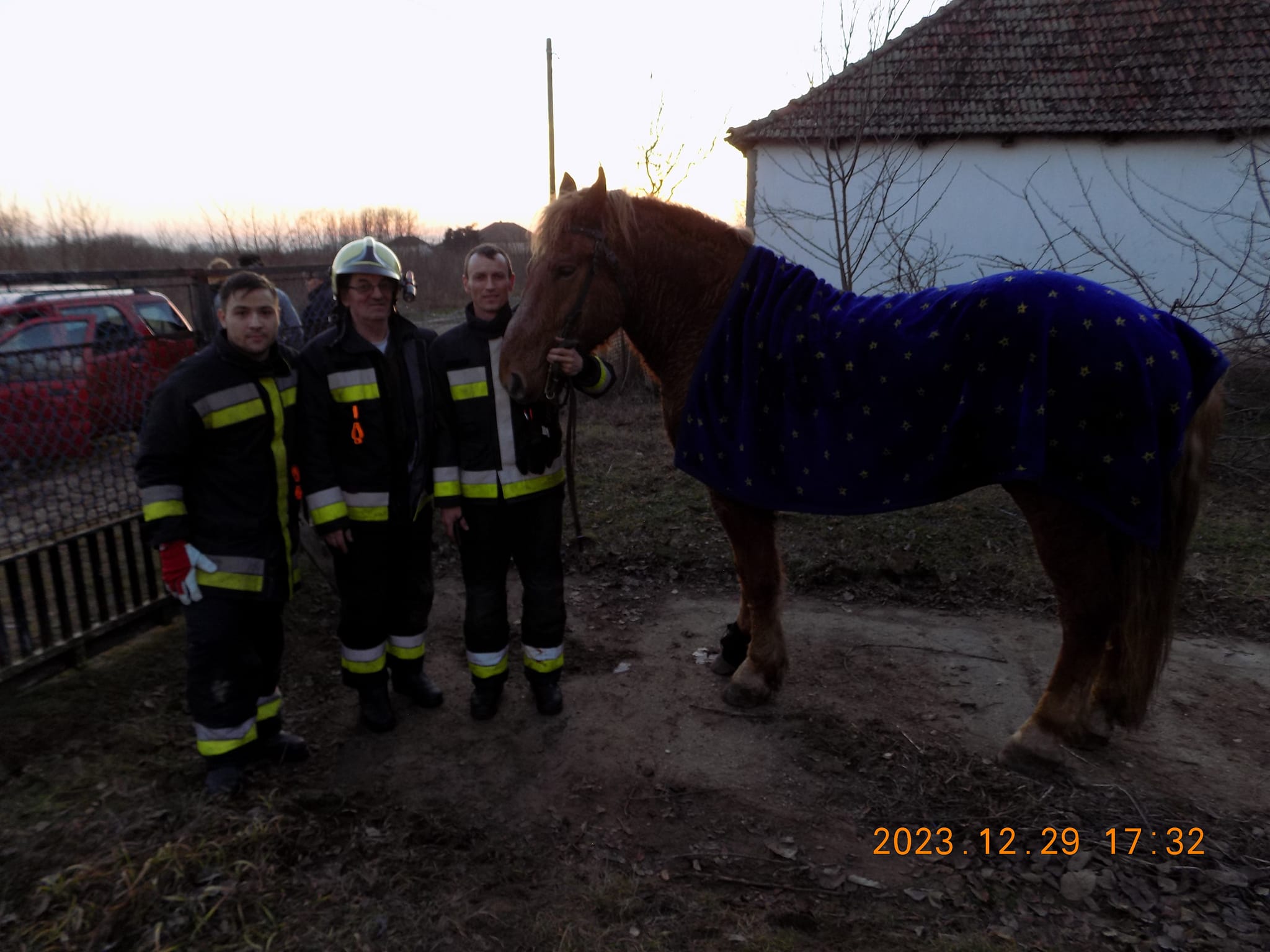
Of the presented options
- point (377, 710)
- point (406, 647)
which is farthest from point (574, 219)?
point (377, 710)

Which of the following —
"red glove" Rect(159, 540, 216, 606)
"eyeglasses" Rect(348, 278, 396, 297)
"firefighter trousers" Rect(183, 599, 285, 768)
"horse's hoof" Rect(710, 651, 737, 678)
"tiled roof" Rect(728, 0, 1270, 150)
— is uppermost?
"tiled roof" Rect(728, 0, 1270, 150)

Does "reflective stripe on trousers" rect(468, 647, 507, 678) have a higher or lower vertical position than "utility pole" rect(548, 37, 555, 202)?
lower

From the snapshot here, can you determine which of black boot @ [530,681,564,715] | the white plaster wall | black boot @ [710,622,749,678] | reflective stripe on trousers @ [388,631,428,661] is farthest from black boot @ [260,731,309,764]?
the white plaster wall

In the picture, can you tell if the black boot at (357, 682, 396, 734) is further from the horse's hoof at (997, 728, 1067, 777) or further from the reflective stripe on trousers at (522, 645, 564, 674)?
the horse's hoof at (997, 728, 1067, 777)

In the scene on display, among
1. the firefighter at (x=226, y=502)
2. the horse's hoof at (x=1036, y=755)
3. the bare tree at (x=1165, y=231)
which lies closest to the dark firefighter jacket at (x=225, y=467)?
the firefighter at (x=226, y=502)

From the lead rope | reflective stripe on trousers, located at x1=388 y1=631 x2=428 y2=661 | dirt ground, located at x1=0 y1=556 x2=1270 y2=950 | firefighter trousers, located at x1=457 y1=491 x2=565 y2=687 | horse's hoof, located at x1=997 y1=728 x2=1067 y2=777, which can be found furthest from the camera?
the lead rope

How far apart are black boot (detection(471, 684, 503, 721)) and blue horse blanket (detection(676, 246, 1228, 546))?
→ 1354mm

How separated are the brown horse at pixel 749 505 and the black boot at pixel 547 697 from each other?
0.81 meters

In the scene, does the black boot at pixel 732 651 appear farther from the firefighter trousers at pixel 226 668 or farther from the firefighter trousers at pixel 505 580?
the firefighter trousers at pixel 226 668

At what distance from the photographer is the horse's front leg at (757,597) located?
3.21 meters

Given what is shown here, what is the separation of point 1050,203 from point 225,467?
460 inches

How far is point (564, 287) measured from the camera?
298cm

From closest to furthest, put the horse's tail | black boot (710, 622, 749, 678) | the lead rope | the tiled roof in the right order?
the horse's tail → the lead rope → black boot (710, 622, 749, 678) → the tiled roof

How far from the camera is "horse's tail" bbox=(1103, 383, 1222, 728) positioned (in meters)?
2.67
